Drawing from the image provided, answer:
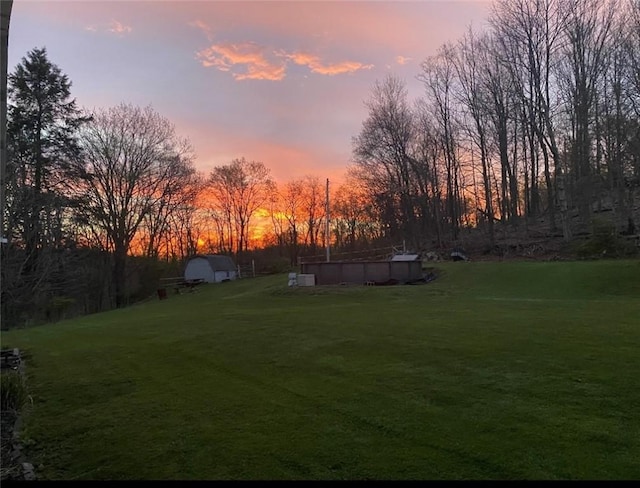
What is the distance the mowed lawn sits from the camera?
3494mm

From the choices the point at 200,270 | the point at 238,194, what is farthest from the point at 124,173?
the point at 238,194

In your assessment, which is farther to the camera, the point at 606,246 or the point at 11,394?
the point at 606,246

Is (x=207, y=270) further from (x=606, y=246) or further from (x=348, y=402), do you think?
(x=348, y=402)

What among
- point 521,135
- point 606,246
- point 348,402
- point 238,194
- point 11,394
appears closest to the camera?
point 348,402

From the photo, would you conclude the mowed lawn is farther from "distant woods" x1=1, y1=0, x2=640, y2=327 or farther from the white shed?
the white shed

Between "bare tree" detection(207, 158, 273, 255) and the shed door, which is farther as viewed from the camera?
"bare tree" detection(207, 158, 273, 255)

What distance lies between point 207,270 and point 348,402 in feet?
113

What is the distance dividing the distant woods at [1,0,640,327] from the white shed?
2.95 m

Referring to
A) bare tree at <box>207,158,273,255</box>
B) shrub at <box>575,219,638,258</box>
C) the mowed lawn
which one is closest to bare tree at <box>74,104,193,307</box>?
bare tree at <box>207,158,273,255</box>

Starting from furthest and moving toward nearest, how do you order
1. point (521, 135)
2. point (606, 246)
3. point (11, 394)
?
1. point (521, 135)
2. point (606, 246)
3. point (11, 394)

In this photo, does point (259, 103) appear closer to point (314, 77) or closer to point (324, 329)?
point (314, 77)

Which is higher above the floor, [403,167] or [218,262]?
[403,167]

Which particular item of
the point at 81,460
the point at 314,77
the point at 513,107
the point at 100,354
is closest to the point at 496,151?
the point at 513,107

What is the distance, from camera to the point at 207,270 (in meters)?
38.1
